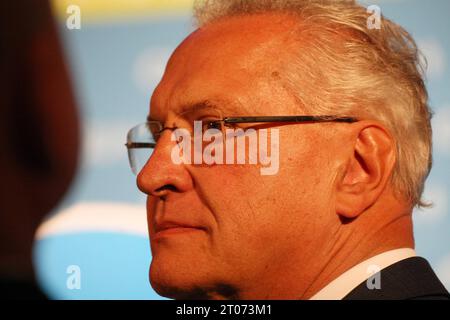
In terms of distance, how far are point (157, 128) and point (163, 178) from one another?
0.27 metres

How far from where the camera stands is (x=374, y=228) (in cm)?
202

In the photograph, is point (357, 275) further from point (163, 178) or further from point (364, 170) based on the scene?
point (163, 178)

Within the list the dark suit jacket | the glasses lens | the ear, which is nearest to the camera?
the dark suit jacket

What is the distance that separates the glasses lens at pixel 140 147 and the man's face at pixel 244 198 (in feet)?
0.96

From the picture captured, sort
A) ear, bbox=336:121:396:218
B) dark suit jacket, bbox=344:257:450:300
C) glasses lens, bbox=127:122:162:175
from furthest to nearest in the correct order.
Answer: glasses lens, bbox=127:122:162:175 < ear, bbox=336:121:396:218 < dark suit jacket, bbox=344:257:450:300

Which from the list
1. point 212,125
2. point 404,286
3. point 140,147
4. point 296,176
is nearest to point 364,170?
point 296,176

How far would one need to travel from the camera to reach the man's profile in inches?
78.4

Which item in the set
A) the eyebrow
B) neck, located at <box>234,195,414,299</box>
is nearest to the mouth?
neck, located at <box>234,195,414,299</box>

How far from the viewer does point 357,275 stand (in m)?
1.97

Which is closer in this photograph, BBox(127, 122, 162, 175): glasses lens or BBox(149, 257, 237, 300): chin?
BBox(149, 257, 237, 300): chin

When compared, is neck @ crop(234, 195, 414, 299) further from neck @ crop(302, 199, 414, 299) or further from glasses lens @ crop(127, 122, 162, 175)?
glasses lens @ crop(127, 122, 162, 175)

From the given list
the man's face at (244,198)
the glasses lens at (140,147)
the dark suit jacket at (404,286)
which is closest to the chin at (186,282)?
the man's face at (244,198)

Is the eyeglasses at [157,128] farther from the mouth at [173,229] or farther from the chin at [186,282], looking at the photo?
the chin at [186,282]
